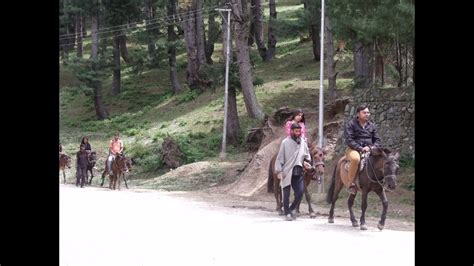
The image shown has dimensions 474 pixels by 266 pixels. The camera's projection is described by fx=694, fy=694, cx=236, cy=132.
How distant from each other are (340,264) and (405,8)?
10298mm

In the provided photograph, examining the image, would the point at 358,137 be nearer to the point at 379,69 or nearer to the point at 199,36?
the point at 379,69

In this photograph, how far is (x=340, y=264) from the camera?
9633mm

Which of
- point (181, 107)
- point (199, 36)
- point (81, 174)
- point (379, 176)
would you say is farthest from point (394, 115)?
point (199, 36)

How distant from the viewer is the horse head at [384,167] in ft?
44.1

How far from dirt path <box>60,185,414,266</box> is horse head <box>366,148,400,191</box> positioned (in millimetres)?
1011

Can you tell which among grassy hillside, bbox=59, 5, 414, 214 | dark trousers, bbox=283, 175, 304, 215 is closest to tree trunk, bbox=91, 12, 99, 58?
grassy hillside, bbox=59, 5, 414, 214

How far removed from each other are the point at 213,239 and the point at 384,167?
3.84 m

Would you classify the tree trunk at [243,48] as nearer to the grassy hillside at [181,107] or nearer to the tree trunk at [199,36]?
the grassy hillside at [181,107]

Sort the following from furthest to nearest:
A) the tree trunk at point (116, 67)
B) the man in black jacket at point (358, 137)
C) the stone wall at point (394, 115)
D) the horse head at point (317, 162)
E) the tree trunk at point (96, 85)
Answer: the tree trunk at point (116, 67) < the tree trunk at point (96, 85) < the stone wall at point (394, 115) < the horse head at point (317, 162) < the man in black jacket at point (358, 137)

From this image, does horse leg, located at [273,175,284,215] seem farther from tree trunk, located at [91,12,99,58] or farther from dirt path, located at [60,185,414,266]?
tree trunk, located at [91,12,99,58]

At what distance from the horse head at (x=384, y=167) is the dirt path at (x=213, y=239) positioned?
3.32 ft

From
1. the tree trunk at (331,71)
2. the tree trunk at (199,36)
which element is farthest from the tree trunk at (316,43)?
the tree trunk at (331,71)

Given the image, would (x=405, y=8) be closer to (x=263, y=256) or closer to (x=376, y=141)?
(x=376, y=141)
